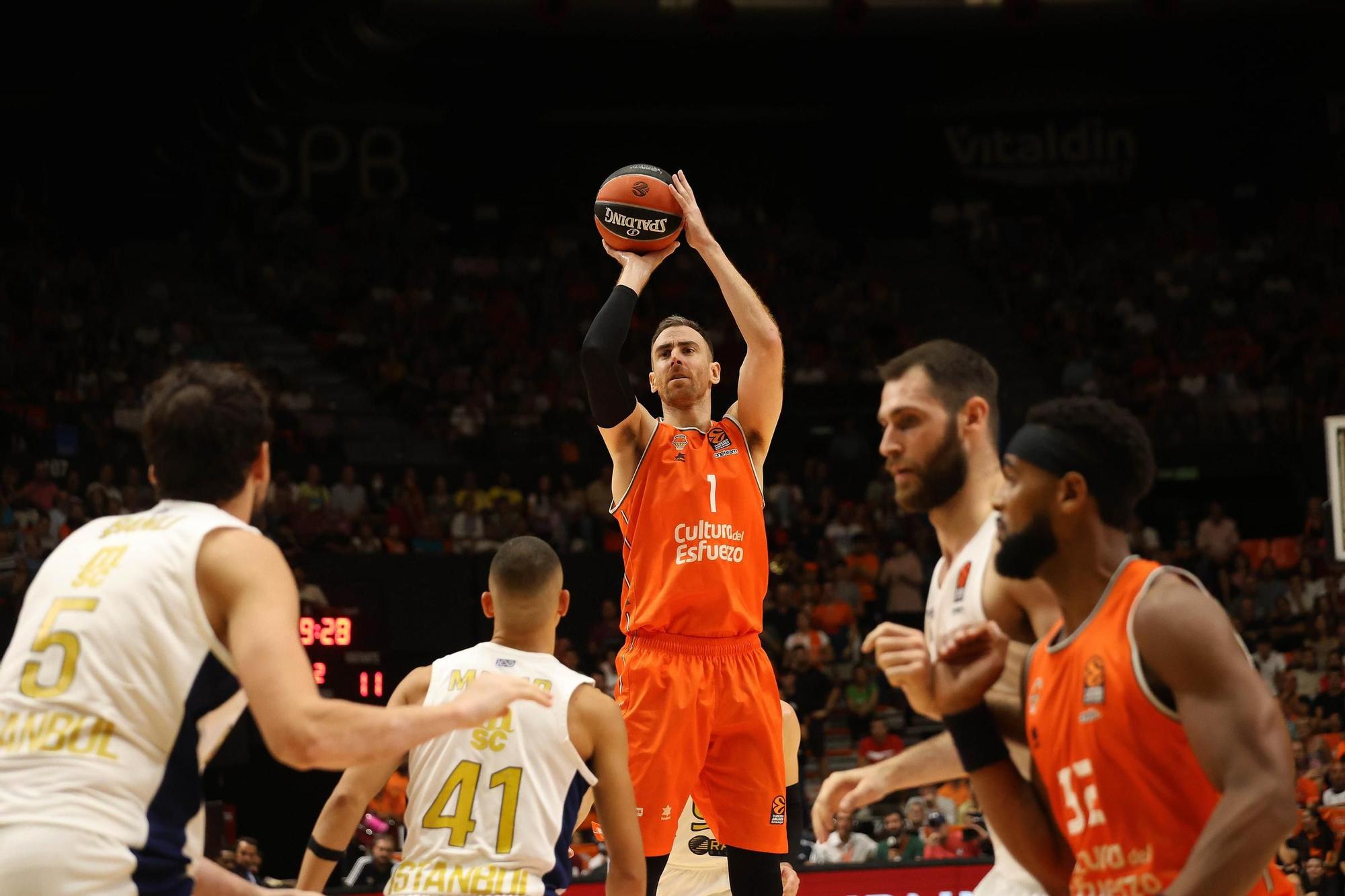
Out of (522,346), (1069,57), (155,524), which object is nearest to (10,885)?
(155,524)

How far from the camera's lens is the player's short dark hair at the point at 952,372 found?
13.0 ft

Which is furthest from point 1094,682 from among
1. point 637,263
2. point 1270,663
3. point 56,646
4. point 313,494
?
point 313,494

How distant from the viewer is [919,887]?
974 centimetres

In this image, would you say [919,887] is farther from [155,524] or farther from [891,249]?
[891,249]

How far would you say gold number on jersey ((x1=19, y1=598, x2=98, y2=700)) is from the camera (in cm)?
318

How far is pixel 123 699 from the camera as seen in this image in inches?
125

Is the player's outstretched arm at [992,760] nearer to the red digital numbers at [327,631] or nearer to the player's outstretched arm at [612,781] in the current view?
the player's outstretched arm at [612,781]

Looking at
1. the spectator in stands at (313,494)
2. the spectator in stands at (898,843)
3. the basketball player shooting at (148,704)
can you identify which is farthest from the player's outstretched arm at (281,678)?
the spectator in stands at (313,494)

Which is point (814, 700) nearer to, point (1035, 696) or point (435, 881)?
point (435, 881)

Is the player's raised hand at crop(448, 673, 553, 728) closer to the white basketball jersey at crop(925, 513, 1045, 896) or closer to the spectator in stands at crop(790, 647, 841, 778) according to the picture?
the white basketball jersey at crop(925, 513, 1045, 896)

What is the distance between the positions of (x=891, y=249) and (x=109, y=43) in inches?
437

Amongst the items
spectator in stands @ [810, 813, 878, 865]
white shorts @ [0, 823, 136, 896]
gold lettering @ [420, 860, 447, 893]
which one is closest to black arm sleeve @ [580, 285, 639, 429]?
gold lettering @ [420, 860, 447, 893]

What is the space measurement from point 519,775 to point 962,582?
1371 mm

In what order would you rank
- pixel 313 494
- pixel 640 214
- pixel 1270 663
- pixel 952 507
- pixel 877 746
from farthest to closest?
pixel 313 494 < pixel 1270 663 < pixel 877 746 < pixel 640 214 < pixel 952 507
